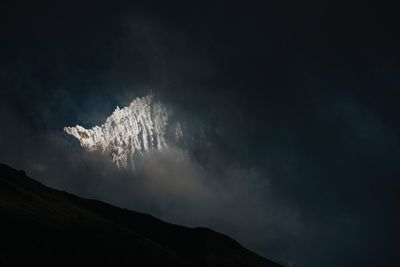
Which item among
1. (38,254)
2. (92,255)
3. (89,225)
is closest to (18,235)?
(38,254)

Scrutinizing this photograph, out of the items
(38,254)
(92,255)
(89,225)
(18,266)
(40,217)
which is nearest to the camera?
(18,266)

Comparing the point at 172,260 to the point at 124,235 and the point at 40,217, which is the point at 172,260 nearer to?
the point at 124,235

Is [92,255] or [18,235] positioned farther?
[92,255]

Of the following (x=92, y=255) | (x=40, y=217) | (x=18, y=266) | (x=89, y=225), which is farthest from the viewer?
(x=89, y=225)

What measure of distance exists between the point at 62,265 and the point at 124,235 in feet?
161

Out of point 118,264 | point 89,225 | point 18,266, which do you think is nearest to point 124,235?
point 89,225

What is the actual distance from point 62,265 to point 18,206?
43.9m

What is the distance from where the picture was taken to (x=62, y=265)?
152 metres

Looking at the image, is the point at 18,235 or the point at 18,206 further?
the point at 18,206

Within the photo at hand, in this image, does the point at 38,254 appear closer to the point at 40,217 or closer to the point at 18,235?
the point at 18,235

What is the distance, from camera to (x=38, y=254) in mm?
150000

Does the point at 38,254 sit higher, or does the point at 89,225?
the point at 89,225

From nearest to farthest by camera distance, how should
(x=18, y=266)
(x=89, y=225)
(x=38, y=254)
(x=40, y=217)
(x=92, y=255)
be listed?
1. (x=18, y=266)
2. (x=38, y=254)
3. (x=92, y=255)
4. (x=40, y=217)
5. (x=89, y=225)

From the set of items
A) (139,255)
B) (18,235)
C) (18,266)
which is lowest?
(18,266)
